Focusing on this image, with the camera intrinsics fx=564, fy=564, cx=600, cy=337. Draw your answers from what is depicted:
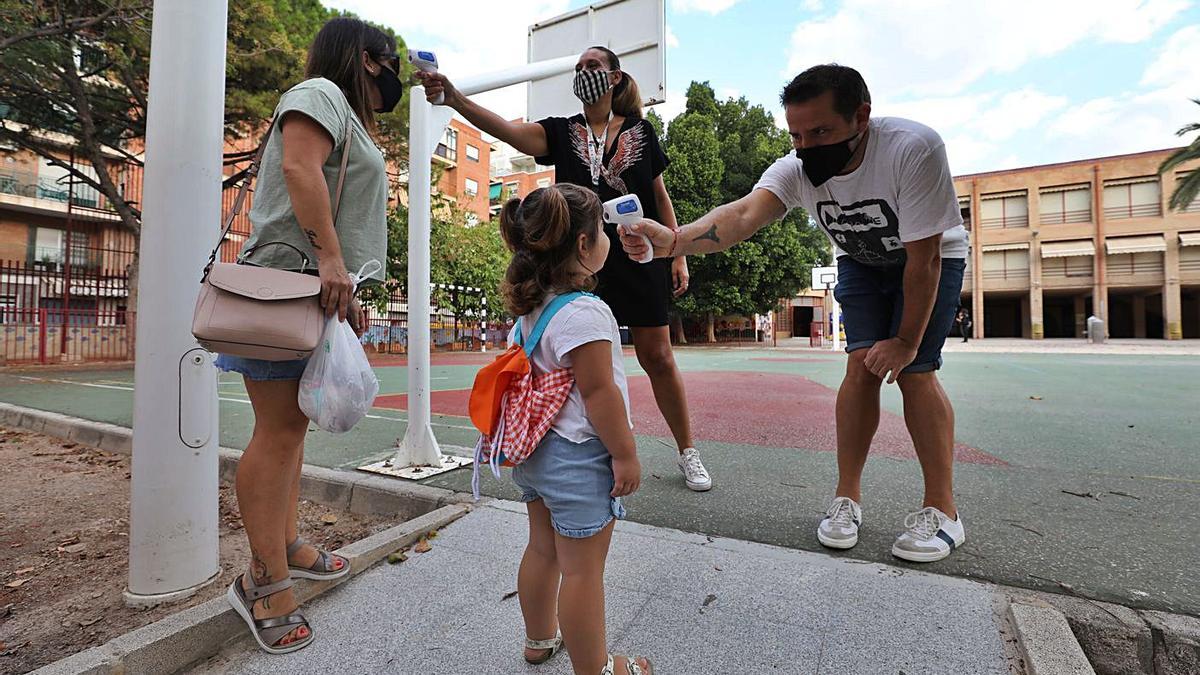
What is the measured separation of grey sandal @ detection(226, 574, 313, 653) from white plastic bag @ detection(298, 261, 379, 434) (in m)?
0.55

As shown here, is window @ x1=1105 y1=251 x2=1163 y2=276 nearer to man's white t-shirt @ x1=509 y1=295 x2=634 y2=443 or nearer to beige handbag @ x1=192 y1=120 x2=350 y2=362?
man's white t-shirt @ x1=509 y1=295 x2=634 y2=443

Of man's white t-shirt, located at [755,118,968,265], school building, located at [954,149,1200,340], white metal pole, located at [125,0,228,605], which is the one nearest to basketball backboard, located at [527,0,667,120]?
man's white t-shirt, located at [755,118,968,265]

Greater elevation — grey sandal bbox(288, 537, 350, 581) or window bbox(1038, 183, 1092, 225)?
window bbox(1038, 183, 1092, 225)

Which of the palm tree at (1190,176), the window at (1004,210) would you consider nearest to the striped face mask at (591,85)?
the palm tree at (1190,176)

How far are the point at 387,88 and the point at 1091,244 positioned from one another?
43.1 meters

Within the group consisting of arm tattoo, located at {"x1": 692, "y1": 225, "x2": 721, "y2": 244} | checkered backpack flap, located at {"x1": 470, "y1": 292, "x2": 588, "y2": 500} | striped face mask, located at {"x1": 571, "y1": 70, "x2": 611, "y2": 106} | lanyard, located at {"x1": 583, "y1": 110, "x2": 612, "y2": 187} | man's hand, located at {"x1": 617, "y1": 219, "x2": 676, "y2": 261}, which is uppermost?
striped face mask, located at {"x1": 571, "y1": 70, "x2": 611, "y2": 106}

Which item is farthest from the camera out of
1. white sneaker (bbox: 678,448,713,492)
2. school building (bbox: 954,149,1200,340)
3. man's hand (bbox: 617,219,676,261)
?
school building (bbox: 954,149,1200,340)

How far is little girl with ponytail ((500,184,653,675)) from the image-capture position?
1.32m

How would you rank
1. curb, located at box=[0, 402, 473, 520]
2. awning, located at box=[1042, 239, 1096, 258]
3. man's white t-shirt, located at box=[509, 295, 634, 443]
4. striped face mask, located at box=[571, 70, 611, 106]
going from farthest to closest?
awning, located at box=[1042, 239, 1096, 258] < curb, located at box=[0, 402, 473, 520] < striped face mask, located at box=[571, 70, 611, 106] < man's white t-shirt, located at box=[509, 295, 634, 443]

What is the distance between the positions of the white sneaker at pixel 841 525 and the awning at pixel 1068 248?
41.1 m

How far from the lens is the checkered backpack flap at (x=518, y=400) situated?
4.47 ft

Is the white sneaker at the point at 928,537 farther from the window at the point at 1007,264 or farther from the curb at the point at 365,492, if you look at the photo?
the window at the point at 1007,264

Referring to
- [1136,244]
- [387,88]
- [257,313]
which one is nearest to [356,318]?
[257,313]

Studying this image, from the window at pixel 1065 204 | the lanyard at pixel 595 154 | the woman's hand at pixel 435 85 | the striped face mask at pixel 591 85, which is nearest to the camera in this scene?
the woman's hand at pixel 435 85
